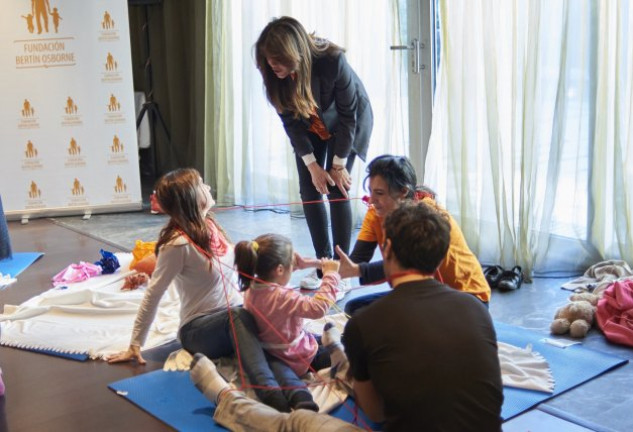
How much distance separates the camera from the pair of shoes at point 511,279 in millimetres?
3377

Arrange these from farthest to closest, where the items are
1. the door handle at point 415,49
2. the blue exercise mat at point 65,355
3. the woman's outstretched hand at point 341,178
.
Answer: the door handle at point 415,49 → the woman's outstretched hand at point 341,178 → the blue exercise mat at point 65,355

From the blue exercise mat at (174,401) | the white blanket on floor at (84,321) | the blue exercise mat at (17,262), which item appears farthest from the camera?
the blue exercise mat at (17,262)

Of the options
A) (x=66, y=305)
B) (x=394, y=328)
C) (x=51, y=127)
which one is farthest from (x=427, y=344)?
(x=51, y=127)

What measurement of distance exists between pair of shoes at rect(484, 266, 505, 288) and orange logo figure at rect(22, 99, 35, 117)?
3770 millimetres

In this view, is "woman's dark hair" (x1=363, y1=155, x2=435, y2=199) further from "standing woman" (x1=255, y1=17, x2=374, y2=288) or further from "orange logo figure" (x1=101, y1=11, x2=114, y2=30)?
"orange logo figure" (x1=101, y1=11, x2=114, y2=30)

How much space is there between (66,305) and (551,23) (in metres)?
2.52

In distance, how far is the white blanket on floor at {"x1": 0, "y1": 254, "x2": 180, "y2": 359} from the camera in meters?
2.95

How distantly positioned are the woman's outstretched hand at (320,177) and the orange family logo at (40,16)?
10.8 ft

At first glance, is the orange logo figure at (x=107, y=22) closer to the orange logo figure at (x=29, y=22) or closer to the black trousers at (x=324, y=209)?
the orange logo figure at (x=29, y=22)

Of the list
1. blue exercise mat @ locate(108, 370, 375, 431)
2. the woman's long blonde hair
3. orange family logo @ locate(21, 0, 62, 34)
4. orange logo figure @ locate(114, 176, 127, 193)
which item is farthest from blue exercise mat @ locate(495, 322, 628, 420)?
orange family logo @ locate(21, 0, 62, 34)

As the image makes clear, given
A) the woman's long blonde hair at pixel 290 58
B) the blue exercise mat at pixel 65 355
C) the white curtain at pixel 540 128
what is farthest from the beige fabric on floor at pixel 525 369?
the blue exercise mat at pixel 65 355

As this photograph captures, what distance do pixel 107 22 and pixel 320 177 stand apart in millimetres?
3196

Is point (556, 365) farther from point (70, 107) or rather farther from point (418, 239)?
point (70, 107)

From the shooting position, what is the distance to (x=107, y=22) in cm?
572
